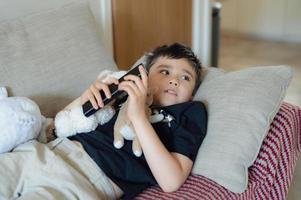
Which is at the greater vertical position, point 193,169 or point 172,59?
point 172,59

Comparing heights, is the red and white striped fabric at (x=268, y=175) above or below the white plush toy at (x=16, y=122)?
below

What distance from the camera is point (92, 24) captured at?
1.76 m

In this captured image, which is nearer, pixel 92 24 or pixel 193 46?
pixel 92 24

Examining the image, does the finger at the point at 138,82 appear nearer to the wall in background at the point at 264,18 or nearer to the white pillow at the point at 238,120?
the white pillow at the point at 238,120

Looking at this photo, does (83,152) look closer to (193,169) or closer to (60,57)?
(193,169)

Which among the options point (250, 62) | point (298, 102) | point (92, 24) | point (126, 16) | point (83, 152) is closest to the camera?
point (83, 152)

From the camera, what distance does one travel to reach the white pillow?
3.92ft

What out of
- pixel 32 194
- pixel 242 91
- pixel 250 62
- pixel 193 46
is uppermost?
pixel 242 91

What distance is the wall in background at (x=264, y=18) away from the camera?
4293mm

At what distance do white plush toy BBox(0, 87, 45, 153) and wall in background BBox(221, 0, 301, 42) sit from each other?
12.0 ft

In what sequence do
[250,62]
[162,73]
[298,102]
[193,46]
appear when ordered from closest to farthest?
1. [162,73]
2. [298,102]
3. [193,46]
4. [250,62]

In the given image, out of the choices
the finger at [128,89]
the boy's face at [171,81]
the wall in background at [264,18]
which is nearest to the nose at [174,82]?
the boy's face at [171,81]

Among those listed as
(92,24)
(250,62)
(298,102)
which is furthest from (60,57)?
(250,62)

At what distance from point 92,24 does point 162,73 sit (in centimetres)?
53
